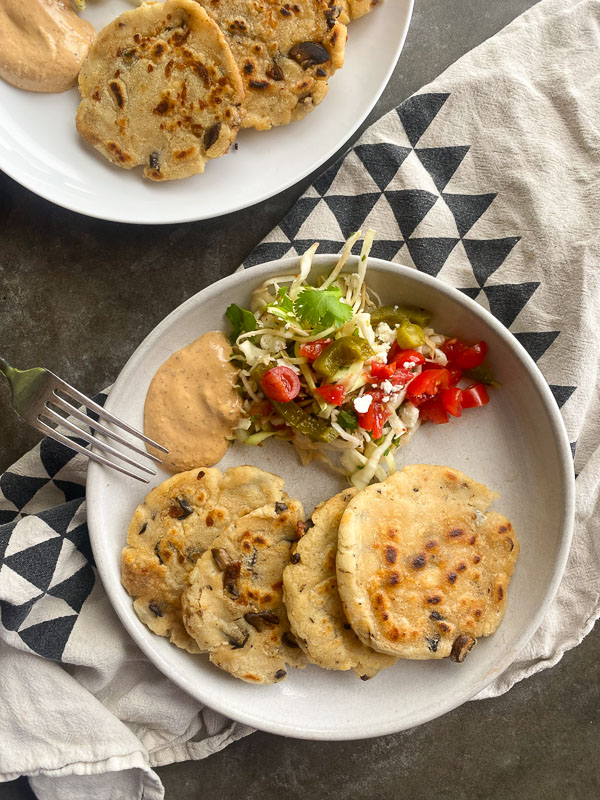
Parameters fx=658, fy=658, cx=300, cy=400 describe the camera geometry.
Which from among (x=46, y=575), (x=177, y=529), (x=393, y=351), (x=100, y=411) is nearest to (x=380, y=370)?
(x=393, y=351)

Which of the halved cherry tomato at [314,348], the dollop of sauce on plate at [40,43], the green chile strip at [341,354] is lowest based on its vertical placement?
the green chile strip at [341,354]

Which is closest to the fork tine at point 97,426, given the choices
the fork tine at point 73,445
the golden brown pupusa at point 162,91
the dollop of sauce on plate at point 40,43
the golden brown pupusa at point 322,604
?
the fork tine at point 73,445

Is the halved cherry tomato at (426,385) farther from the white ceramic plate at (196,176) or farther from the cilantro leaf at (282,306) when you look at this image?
the white ceramic plate at (196,176)

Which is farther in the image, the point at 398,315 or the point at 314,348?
the point at 398,315

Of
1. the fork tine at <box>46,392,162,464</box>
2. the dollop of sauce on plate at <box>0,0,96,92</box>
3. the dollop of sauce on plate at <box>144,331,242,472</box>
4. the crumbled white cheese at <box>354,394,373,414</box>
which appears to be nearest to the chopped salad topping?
the crumbled white cheese at <box>354,394,373,414</box>

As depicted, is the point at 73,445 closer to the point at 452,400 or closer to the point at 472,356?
the point at 452,400
